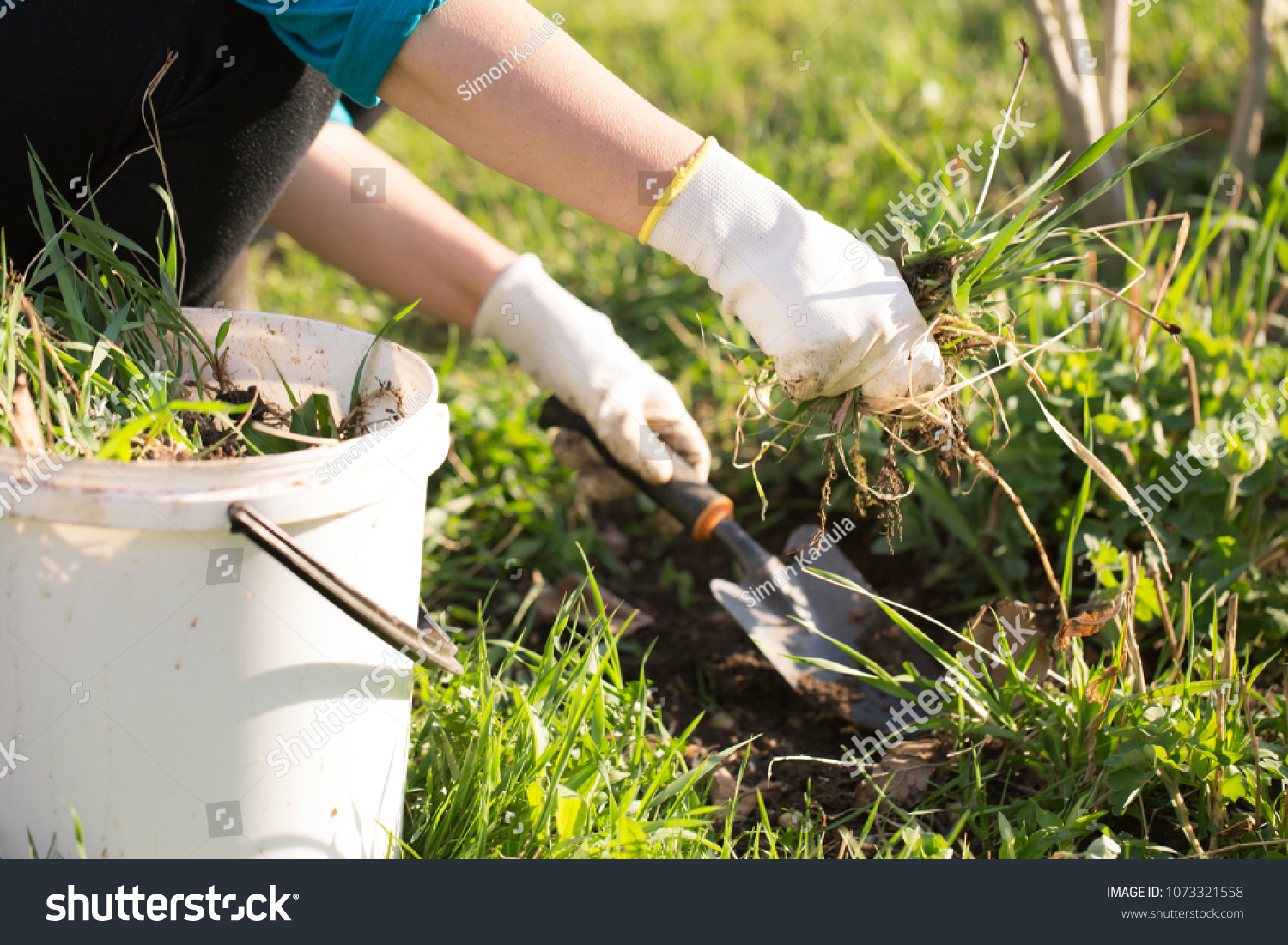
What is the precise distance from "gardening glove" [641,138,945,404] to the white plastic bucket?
43 cm

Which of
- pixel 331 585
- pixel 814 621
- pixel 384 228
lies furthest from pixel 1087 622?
pixel 384 228

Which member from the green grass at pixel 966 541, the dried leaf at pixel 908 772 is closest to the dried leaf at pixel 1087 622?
the green grass at pixel 966 541

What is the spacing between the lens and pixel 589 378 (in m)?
1.94

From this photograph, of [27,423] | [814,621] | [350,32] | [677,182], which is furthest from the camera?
[814,621]

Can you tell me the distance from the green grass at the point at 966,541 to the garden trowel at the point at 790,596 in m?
0.12

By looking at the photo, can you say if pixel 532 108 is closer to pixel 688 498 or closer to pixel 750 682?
pixel 688 498

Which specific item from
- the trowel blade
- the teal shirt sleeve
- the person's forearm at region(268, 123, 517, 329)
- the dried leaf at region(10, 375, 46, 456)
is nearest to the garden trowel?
the trowel blade

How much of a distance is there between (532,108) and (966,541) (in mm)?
1149

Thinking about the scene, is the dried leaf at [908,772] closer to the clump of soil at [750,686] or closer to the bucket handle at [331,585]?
the clump of soil at [750,686]

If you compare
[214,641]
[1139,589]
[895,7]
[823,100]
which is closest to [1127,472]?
[1139,589]

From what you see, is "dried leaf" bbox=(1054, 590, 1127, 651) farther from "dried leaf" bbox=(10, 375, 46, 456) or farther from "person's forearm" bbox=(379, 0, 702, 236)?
"dried leaf" bbox=(10, 375, 46, 456)

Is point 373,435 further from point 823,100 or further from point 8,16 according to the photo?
point 823,100

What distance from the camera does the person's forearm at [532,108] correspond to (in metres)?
1.14
